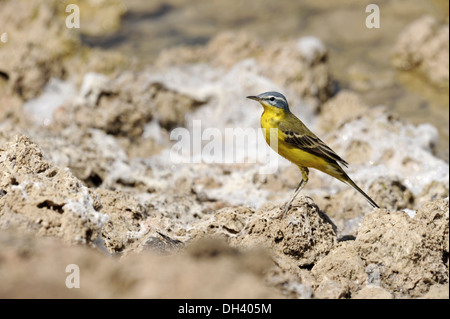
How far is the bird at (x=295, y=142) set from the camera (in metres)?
5.14

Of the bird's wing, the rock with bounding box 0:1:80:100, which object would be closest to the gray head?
the bird's wing

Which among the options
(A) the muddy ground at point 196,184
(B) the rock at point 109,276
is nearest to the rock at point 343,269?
(A) the muddy ground at point 196,184

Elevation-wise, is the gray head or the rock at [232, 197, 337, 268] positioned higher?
the gray head

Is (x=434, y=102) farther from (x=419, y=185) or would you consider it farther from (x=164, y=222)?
(x=164, y=222)

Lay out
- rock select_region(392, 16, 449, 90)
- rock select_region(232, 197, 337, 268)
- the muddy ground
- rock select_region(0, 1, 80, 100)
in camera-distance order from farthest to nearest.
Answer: rock select_region(392, 16, 449, 90) < rock select_region(0, 1, 80, 100) < rock select_region(232, 197, 337, 268) < the muddy ground

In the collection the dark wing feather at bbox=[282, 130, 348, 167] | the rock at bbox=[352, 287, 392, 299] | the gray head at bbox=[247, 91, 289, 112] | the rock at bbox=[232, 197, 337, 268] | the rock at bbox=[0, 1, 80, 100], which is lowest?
the rock at bbox=[352, 287, 392, 299]

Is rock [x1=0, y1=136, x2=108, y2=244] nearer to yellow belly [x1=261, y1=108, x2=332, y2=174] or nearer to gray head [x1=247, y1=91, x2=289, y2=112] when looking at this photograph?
yellow belly [x1=261, y1=108, x2=332, y2=174]

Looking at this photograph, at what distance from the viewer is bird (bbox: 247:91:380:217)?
5137mm

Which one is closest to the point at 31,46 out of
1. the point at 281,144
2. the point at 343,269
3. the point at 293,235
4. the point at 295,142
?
the point at 281,144

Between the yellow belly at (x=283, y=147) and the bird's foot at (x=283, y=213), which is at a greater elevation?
the yellow belly at (x=283, y=147)

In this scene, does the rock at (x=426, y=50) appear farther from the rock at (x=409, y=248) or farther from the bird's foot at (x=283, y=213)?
the bird's foot at (x=283, y=213)

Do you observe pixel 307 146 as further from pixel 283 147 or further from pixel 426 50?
pixel 426 50

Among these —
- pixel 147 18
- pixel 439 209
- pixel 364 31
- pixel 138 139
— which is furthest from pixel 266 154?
pixel 147 18

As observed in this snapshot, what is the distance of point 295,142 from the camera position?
5125mm
